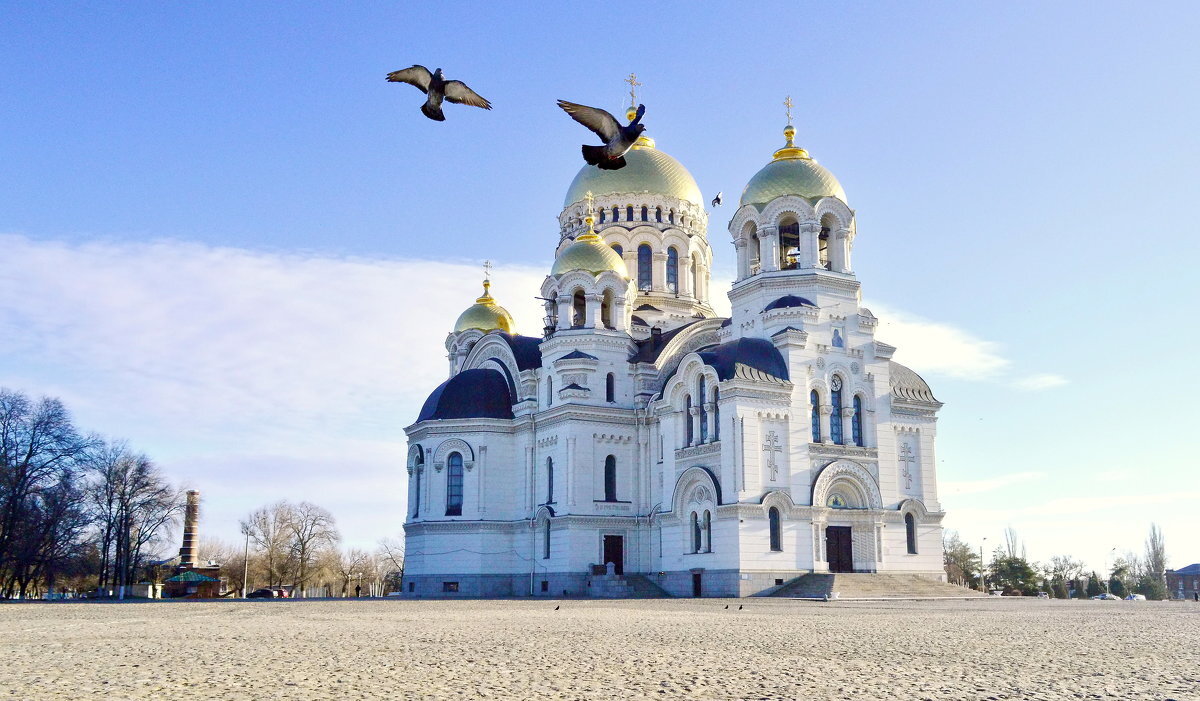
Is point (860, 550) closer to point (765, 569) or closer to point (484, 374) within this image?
point (765, 569)

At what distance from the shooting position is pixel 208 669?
1252cm

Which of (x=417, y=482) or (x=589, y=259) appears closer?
(x=589, y=259)

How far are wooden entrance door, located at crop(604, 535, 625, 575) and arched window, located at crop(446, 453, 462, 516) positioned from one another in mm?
6604

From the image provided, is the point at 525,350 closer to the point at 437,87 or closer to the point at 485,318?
the point at 485,318

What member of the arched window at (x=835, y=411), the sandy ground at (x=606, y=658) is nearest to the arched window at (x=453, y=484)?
the arched window at (x=835, y=411)

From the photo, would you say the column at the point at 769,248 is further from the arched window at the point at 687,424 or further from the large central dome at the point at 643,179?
the large central dome at the point at 643,179

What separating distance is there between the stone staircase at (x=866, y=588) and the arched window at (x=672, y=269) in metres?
16.9

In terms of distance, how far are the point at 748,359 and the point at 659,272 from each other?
12.1 metres

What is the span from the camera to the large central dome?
50906 mm

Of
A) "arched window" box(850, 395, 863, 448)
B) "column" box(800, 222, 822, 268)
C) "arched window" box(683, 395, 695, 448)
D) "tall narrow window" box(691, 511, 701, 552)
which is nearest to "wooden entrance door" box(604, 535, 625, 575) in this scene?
"tall narrow window" box(691, 511, 701, 552)

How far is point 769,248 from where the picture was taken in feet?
135

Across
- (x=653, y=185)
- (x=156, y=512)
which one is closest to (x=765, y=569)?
(x=653, y=185)

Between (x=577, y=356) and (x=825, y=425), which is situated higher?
(x=577, y=356)

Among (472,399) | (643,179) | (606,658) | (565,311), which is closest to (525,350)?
(472,399)
